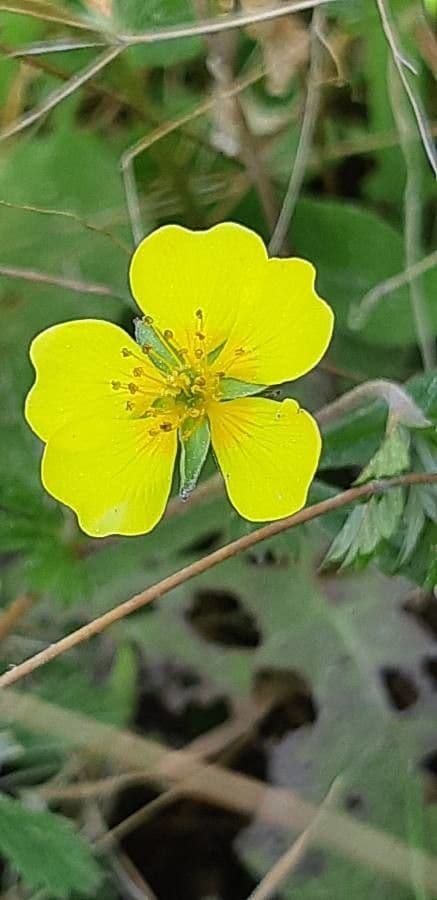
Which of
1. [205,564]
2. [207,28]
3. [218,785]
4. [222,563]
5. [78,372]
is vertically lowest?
[218,785]

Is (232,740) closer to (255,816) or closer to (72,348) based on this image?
(255,816)

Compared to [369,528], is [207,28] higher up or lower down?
higher up

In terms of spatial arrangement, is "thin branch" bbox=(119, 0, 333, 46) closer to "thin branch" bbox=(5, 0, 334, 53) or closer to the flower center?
"thin branch" bbox=(5, 0, 334, 53)

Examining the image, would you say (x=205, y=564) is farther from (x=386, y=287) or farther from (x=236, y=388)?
(x=386, y=287)

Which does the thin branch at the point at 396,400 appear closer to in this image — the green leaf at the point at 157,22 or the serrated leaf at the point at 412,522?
the serrated leaf at the point at 412,522

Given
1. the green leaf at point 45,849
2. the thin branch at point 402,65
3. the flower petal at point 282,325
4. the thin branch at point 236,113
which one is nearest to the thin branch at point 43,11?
the thin branch at point 236,113

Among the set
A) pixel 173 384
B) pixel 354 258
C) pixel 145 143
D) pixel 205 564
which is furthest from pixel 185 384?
pixel 354 258

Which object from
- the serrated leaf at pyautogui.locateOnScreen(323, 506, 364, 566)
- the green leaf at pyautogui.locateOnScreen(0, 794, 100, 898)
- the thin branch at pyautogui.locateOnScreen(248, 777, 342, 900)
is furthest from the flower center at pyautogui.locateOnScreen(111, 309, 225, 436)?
the thin branch at pyautogui.locateOnScreen(248, 777, 342, 900)
